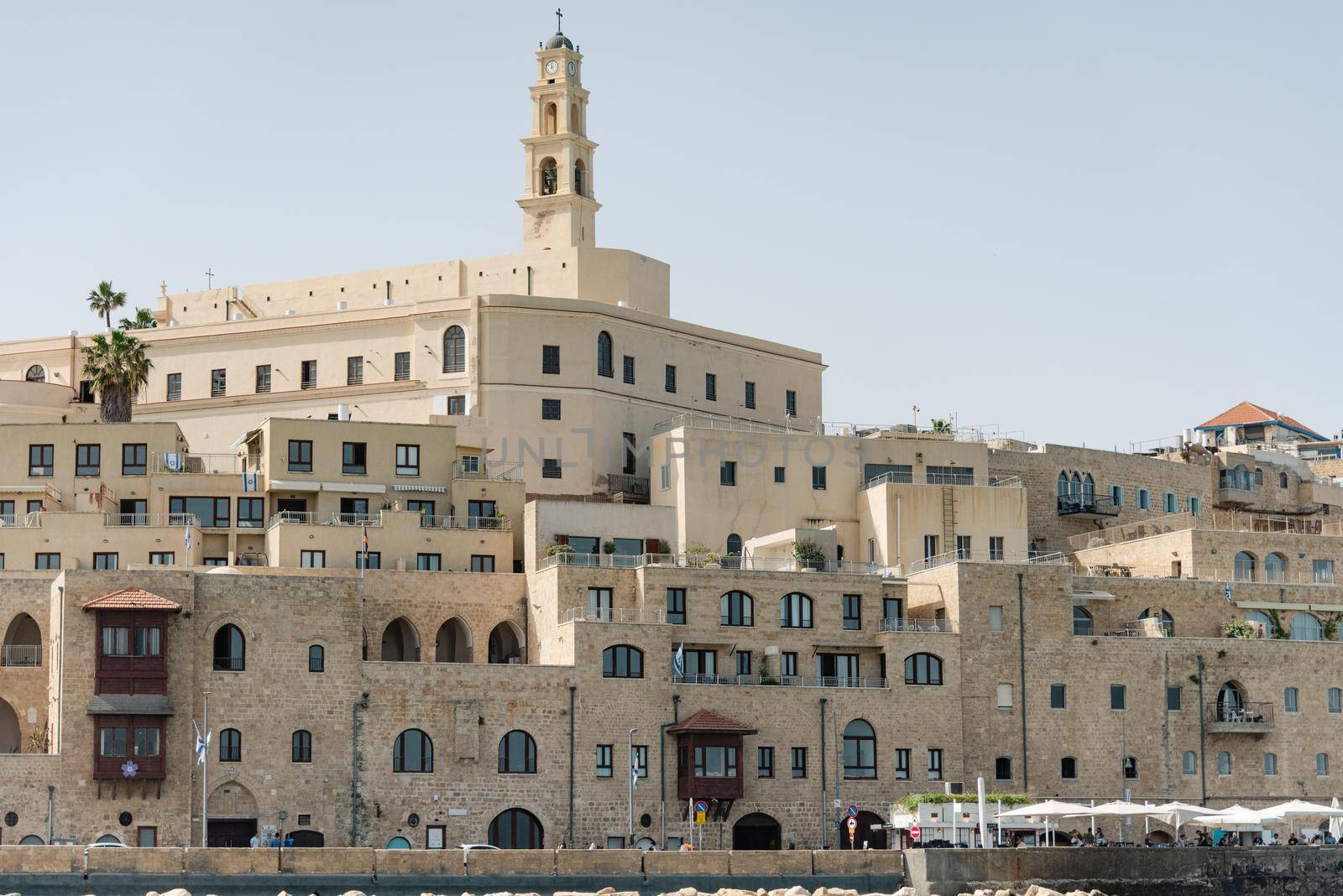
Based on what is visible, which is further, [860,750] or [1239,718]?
[1239,718]

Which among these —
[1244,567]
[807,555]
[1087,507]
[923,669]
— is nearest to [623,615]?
[807,555]

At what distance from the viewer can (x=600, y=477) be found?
7662 centimetres

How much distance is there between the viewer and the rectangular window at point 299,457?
71125 mm

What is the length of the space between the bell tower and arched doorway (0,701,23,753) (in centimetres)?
2816

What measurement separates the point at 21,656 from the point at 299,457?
1090 cm

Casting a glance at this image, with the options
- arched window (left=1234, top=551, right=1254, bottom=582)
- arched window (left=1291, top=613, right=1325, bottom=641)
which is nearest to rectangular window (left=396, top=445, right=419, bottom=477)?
arched window (left=1234, top=551, right=1254, bottom=582)

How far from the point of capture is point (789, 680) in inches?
A: 2655

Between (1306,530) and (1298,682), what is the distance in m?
15.6

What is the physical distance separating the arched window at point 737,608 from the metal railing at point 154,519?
1675 cm

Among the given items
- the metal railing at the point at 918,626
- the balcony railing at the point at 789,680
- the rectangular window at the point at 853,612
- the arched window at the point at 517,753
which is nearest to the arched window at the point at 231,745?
the arched window at the point at 517,753

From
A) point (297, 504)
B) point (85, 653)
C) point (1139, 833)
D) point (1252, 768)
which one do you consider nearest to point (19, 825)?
point (85, 653)

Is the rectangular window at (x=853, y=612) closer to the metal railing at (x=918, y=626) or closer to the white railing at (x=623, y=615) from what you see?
the metal railing at (x=918, y=626)

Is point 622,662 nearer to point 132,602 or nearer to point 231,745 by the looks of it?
point 231,745

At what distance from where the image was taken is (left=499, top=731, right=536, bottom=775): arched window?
63250mm
